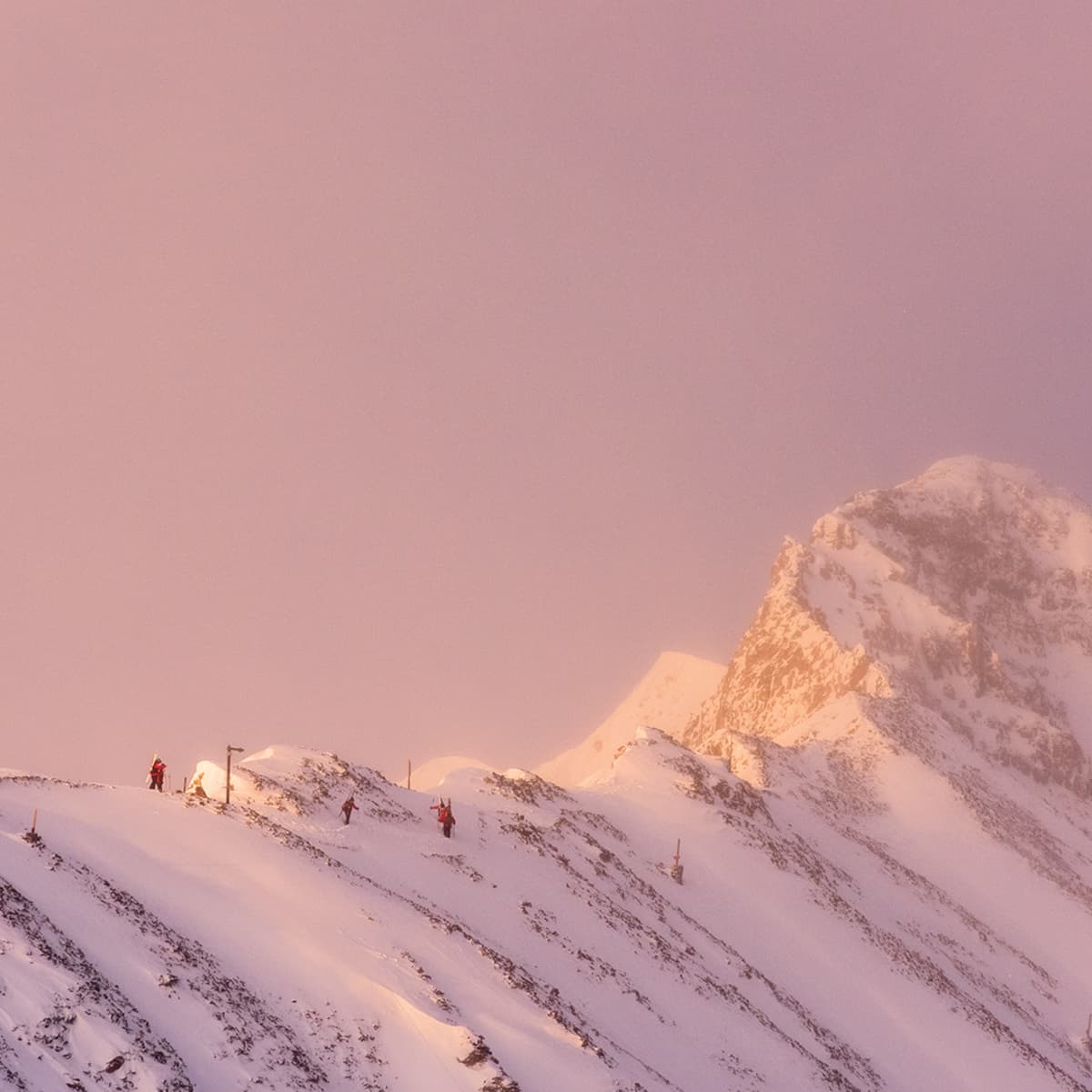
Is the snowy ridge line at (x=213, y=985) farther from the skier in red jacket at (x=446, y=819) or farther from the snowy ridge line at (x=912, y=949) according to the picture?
the snowy ridge line at (x=912, y=949)

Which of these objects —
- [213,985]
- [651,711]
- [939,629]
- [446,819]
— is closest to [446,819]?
[446,819]

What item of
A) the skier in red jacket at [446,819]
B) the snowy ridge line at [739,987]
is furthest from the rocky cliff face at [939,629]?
the skier in red jacket at [446,819]

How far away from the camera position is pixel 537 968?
2897 centimetres

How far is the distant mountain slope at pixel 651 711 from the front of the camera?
148375 millimetres

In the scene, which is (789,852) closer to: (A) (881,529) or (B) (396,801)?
(B) (396,801)

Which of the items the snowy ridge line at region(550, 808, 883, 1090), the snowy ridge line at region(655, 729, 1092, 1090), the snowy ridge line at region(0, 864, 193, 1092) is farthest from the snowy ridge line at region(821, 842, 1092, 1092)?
the snowy ridge line at region(0, 864, 193, 1092)

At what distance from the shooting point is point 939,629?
12188cm

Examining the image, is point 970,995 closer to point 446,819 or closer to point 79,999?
point 446,819

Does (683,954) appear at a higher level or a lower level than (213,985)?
higher

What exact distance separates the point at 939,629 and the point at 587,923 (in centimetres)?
9778

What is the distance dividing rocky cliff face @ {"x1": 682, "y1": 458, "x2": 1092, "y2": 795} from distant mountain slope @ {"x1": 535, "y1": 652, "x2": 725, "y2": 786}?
61.1 ft

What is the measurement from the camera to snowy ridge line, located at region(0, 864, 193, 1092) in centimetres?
1596

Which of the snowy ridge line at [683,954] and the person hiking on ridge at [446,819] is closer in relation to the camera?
the snowy ridge line at [683,954]

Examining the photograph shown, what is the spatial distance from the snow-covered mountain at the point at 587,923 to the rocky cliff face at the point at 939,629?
160 cm
